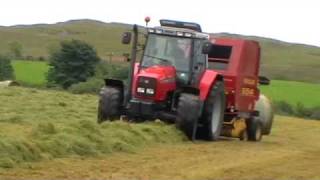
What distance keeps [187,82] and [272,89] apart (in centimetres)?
4279

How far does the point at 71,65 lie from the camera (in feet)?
169

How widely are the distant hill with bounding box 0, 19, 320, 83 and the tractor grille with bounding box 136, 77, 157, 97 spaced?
65.5 meters

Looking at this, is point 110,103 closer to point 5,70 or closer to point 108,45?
point 5,70

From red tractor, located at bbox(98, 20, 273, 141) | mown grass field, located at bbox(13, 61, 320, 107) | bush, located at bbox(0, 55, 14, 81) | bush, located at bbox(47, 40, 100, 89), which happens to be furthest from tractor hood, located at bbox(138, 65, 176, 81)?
bush, located at bbox(0, 55, 14, 81)

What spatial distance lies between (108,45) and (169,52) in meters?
114

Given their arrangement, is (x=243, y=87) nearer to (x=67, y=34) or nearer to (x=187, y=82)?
(x=187, y=82)

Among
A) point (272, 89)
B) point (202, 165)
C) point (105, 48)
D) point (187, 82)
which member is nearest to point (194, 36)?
point (187, 82)

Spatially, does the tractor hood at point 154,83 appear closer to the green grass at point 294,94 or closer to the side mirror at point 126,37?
the side mirror at point 126,37

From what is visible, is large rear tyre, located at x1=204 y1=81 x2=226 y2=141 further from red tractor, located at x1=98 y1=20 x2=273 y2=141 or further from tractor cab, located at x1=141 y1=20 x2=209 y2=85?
tractor cab, located at x1=141 y1=20 x2=209 y2=85

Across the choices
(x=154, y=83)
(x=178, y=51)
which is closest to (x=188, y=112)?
(x=154, y=83)

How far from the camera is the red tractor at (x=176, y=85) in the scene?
1664 centimetres

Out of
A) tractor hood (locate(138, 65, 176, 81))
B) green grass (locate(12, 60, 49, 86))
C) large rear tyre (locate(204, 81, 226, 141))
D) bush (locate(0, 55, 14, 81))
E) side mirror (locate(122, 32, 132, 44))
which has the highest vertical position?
side mirror (locate(122, 32, 132, 44))

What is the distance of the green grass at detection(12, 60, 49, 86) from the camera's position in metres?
55.1

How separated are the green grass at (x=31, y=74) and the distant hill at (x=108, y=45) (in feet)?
39.4
